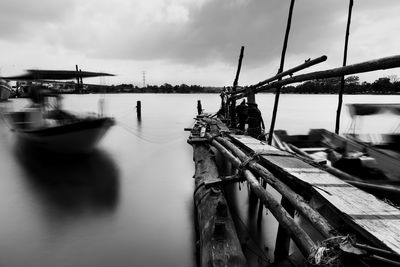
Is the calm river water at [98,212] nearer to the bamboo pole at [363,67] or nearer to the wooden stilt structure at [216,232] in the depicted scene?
the wooden stilt structure at [216,232]

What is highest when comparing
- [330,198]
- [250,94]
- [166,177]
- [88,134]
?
[250,94]

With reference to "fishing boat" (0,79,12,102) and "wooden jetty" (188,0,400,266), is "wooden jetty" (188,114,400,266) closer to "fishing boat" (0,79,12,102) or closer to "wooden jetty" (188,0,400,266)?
"wooden jetty" (188,0,400,266)

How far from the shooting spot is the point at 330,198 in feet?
9.91

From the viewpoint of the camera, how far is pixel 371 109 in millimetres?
9258

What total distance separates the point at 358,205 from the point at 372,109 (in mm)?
7863

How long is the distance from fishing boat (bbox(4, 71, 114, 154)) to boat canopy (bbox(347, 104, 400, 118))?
10989mm

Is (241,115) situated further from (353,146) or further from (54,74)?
(54,74)

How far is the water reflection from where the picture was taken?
9.04 metres

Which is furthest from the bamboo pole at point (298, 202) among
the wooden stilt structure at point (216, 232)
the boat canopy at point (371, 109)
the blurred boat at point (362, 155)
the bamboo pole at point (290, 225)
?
the boat canopy at point (371, 109)

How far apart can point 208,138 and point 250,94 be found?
8.08 feet

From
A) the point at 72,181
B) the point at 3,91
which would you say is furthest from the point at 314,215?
the point at 3,91

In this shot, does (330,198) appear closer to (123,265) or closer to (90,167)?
(123,265)

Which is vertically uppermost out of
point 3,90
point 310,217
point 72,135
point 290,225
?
point 3,90

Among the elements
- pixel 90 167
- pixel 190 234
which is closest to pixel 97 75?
pixel 90 167
